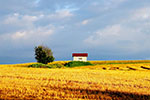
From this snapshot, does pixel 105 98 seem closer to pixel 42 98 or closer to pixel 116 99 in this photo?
pixel 116 99

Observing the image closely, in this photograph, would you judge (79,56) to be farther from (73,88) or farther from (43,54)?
(73,88)

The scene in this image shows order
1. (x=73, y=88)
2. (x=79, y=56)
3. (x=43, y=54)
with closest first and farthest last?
1. (x=73, y=88)
2. (x=43, y=54)
3. (x=79, y=56)

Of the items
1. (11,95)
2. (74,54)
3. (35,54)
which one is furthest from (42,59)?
(11,95)

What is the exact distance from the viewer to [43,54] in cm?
5438

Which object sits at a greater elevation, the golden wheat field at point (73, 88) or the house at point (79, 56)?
the house at point (79, 56)

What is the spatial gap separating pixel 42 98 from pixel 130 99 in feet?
11.2

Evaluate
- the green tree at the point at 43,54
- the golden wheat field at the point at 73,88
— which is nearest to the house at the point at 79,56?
the green tree at the point at 43,54

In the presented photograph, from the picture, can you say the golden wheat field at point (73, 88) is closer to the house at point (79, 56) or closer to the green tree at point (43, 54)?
the green tree at point (43, 54)

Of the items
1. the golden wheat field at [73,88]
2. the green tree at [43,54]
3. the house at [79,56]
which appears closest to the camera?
the golden wheat field at [73,88]

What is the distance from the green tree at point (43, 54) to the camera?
54.3m

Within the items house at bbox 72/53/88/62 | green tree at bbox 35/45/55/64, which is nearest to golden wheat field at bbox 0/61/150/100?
green tree at bbox 35/45/55/64

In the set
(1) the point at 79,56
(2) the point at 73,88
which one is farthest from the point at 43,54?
(2) the point at 73,88

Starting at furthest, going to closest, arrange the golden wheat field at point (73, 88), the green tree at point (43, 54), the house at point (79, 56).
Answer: the house at point (79, 56) → the green tree at point (43, 54) → the golden wheat field at point (73, 88)

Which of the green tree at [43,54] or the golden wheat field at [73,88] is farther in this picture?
the green tree at [43,54]
